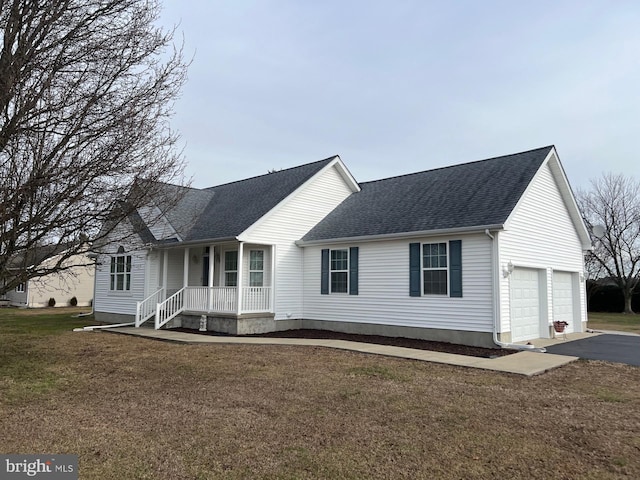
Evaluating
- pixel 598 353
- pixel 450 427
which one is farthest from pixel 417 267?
pixel 450 427

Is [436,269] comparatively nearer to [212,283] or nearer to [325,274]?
[325,274]

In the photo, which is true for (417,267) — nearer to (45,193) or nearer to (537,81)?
(537,81)

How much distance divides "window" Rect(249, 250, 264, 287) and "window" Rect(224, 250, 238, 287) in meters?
0.79

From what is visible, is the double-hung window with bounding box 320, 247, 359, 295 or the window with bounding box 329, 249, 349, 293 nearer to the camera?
the double-hung window with bounding box 320, 247, 359, 295

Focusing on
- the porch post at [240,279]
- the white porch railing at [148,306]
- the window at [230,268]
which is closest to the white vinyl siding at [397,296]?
the window at [230,268]

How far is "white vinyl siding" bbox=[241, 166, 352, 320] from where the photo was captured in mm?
15883

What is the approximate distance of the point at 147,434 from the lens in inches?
205

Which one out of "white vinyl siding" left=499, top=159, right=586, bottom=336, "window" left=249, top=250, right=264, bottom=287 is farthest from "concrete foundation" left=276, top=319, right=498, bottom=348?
"window" left=249, top=250, right=264, bottom=287

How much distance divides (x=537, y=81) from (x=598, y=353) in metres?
8.32

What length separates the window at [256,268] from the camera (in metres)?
16.3

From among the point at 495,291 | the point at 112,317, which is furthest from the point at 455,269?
the point at 112,317

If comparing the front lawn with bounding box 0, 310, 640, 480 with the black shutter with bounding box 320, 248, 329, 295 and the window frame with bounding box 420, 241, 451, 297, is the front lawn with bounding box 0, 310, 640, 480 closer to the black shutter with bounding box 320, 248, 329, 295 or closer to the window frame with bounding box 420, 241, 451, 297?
the window frame with bounding box 420, 241, 451, 297

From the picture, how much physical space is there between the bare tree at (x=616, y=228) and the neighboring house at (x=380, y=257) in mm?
20956

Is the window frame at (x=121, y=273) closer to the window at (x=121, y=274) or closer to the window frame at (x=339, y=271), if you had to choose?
the window at (x=121, y=274)
